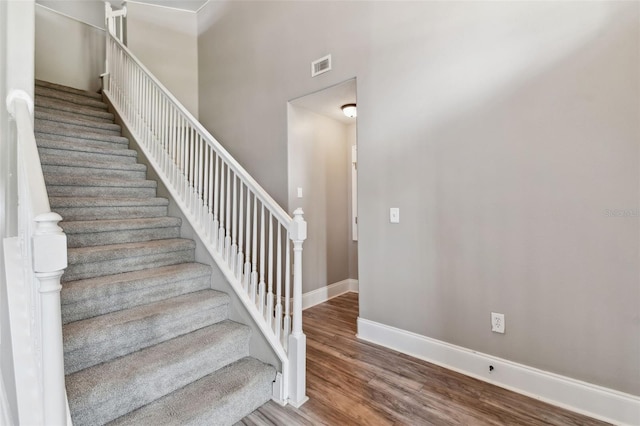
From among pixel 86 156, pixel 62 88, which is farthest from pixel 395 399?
pixel 62 88

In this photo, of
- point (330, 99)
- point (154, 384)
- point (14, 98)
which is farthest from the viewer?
point (330, 99)

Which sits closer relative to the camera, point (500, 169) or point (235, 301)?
point (500, 169)

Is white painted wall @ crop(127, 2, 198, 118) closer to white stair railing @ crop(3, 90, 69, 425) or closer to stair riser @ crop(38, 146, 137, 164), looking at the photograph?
stair riser @ crop(38, 146, 137, 164)

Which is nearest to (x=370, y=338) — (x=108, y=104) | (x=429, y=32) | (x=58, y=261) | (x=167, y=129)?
(x=58, y=261)

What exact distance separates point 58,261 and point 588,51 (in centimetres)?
266

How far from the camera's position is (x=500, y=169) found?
196 centimetres

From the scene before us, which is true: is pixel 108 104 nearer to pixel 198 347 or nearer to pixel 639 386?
pixel 198 347

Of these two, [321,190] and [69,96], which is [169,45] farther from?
[321,190]

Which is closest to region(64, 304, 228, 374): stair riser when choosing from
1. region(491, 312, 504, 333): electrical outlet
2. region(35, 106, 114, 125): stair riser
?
region(491, 312, 504, 333): electrical outlet

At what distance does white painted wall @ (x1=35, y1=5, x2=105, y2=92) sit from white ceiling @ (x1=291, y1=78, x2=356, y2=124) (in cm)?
379

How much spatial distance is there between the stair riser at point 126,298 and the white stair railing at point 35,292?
0.40m

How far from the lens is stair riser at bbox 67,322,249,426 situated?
4.21ft

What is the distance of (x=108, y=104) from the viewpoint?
A: 3852mm

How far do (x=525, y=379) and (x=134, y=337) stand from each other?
2399 mm
